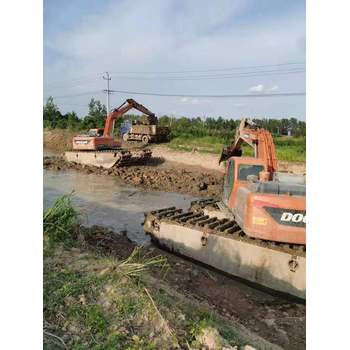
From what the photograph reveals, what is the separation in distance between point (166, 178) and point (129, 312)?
42.1 feet

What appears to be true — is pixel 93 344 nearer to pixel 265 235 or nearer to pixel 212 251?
pixel 265 235

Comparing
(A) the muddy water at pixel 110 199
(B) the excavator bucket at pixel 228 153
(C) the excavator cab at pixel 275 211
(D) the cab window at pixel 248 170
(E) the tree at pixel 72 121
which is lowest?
(A) the muddy water at pixel 110 199

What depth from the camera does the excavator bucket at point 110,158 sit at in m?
17.8

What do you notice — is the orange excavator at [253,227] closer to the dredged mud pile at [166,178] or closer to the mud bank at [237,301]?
the mud bank at [237,301]

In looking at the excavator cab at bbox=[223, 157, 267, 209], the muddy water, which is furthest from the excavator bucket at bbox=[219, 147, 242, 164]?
the muddy water

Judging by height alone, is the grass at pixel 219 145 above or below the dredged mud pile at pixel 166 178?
above

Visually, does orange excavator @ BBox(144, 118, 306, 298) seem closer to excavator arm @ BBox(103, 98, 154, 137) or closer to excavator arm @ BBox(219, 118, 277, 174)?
excavator arm @ BBox(219, 118, 277, 174)

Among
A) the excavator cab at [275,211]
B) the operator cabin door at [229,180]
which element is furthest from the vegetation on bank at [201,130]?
the excavator cab at [275,211]

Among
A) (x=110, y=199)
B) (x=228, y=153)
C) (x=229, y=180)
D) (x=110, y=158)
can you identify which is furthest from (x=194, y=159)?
(x=229, y=180)

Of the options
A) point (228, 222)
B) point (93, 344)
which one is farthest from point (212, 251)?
point (93, 344)

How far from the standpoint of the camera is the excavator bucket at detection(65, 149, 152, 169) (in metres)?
17.8

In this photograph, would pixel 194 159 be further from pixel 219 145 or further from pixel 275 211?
pixel 275 211

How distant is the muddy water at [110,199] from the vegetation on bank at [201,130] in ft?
8.77
